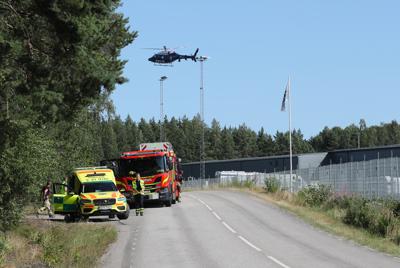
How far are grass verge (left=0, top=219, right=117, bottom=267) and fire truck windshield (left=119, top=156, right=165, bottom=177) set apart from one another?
961cm

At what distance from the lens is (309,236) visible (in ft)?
78.2

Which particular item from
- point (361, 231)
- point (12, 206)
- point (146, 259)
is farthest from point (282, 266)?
point (361, 231)

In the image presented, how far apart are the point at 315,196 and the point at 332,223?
11027mm

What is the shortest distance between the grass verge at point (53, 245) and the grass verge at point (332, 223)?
8.26 m

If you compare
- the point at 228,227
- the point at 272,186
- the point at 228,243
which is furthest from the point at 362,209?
the point at 272,186

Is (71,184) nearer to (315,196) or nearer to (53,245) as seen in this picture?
(53,245)

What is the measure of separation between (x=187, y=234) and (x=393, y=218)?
8856 mm

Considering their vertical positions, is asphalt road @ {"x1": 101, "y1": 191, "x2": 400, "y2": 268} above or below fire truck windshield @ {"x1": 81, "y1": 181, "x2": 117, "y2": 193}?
below

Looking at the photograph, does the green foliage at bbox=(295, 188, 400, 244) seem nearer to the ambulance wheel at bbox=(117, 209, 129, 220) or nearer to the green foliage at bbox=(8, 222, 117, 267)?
the ambulance wheel at bbox=(117, 209, 129, 220)

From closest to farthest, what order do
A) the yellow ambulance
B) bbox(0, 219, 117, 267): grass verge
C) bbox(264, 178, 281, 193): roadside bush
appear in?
1. bbox(0, 219, 117, 267): grass verge
2. the yellow ambulance
3. bbox(264, 178, 281, 193): roadside bush

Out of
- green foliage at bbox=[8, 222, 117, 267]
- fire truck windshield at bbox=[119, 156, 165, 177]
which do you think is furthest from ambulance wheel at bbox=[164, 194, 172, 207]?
green foliage at bbox=[8, 222, 117, 267]

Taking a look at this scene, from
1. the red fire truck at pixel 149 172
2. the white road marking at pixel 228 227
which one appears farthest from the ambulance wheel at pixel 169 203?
the white road marking at pixel 228 227

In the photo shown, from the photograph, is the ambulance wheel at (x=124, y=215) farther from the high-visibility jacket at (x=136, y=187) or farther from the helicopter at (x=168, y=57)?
the helicopter at (x=168, y=57)

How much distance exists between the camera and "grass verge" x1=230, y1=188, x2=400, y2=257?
70.8 feet
